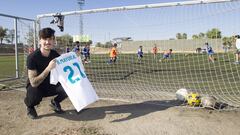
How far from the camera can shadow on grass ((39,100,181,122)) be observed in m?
5.27

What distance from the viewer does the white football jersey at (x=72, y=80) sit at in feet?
15.9

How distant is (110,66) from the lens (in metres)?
15.4

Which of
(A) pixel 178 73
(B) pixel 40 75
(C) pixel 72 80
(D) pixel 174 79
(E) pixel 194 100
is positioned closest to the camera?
(B) pixel 40 75

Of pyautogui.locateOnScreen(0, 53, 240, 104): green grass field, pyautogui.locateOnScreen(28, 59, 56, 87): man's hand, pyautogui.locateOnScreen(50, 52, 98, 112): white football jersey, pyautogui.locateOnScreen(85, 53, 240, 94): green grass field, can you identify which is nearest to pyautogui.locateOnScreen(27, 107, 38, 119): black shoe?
pyautogui.locateOnScreen(28, 59, 56, 87): man's hand

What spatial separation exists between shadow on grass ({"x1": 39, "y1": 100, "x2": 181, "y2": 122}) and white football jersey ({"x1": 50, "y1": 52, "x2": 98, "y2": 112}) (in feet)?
1.40

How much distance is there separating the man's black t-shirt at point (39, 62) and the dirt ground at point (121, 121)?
2.00 ft

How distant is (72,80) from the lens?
16.1 feet

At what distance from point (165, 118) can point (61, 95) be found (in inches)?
74.1

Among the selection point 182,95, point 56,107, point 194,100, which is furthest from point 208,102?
point 56,107

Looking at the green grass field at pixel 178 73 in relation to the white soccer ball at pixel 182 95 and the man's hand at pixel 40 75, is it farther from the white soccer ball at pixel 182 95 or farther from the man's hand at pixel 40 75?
the man's hand at pixel 40 75

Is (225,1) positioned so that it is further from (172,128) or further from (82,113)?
(82,113)

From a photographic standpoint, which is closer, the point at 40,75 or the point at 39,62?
the point at 40,75

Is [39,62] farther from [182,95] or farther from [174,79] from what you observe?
[174,79]

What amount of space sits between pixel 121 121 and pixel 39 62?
5.49 feet
